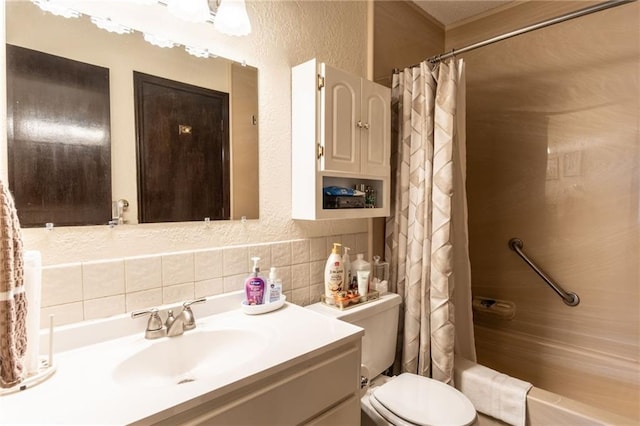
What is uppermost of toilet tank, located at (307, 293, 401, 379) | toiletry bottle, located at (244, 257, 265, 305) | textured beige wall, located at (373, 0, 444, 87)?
textured beige wall, located at (373, 0, 444, 87)

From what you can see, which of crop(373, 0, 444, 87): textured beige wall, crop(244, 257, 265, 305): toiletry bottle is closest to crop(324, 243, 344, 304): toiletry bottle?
crop(244, 257, 265, 305): toiletry bottle

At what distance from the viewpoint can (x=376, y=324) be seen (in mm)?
1444

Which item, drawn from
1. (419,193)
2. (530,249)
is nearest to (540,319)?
(530,249)

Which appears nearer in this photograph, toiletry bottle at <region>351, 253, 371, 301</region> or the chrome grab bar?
toiletry bottle at <region>351, 253, 371, 301</region>

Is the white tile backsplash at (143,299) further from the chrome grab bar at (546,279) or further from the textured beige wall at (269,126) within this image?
the chrome grab bar at (546,279)

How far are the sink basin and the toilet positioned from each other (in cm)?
40

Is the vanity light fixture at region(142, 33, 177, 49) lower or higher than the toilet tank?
higher

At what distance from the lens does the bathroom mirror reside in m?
0.85

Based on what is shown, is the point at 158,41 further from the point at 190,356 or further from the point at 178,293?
the point at 190,356

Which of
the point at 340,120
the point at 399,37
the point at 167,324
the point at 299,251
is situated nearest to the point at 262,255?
the point at 299,251

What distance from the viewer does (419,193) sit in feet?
5.11

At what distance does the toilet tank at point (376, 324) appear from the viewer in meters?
1.34

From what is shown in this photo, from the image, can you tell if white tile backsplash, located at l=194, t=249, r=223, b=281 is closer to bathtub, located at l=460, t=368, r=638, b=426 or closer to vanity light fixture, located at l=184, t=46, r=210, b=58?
vanity light fixture, located at l=184, t=46, r=210, b=58

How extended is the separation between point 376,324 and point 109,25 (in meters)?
1.44
